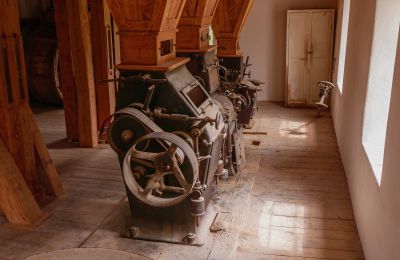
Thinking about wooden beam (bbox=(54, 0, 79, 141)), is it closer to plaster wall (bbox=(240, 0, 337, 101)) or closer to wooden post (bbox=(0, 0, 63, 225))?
wooden post (bbox=(0, 0, 63, 225))

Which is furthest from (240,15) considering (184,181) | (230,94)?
(184,181)

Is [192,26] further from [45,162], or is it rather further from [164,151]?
[45,162]

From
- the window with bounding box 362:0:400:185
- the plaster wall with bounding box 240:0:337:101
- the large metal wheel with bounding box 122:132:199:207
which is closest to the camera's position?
the large metal wheel with bounding box 122:132:199:207

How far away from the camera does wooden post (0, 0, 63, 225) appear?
3.62 m

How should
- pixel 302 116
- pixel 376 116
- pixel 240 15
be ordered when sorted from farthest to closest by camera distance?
pixel 302 116
pixel 240 15
pixel 376 116

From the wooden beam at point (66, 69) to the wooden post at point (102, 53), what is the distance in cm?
32

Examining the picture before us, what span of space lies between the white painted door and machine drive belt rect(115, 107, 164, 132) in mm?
5471

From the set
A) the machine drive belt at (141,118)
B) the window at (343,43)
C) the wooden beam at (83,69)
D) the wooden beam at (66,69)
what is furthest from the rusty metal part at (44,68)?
the machine drive belt at (141,118)

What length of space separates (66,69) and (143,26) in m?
2.88

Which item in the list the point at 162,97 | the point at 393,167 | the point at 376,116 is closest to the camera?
the point at 393,167

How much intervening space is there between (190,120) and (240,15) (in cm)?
307

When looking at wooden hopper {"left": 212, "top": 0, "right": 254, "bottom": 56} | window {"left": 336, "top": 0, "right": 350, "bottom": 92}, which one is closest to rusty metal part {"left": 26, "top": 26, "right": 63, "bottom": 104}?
wooden hopper {"left": 212, "top": 0, "right": 254, "bottom": 56}

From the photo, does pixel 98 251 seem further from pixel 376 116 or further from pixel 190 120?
pixel 376 116

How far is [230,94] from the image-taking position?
189 inches
